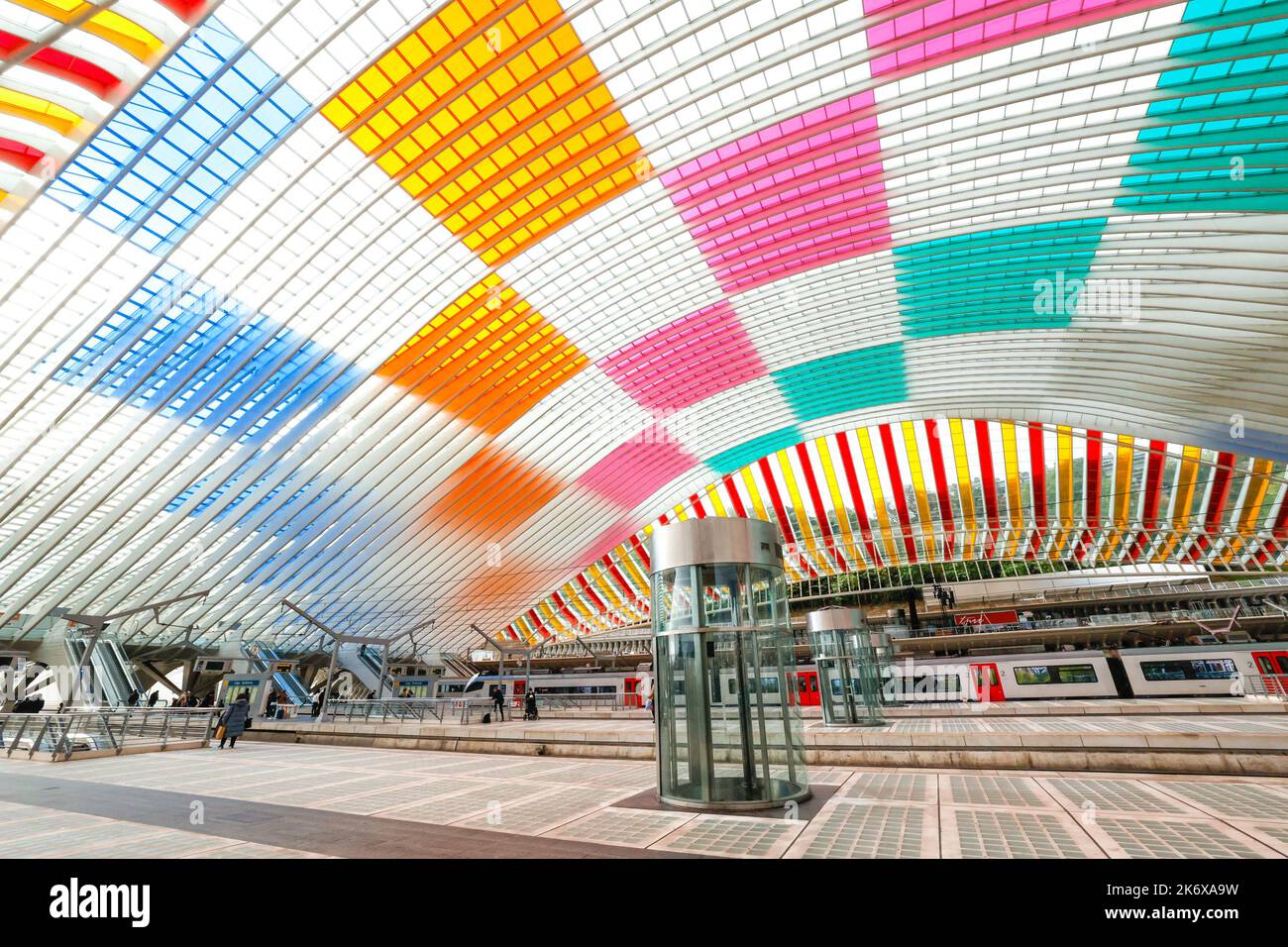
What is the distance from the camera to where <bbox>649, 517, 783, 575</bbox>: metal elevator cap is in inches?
290

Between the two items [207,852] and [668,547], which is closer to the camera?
[207,852]

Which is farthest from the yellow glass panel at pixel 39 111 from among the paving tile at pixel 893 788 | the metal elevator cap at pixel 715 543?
the paving tile at pixel 893 788

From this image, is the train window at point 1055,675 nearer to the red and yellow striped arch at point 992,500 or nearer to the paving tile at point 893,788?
the red and yellow striped arch at point 992,500

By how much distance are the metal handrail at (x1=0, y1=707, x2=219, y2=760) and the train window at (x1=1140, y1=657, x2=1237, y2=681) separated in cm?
2950

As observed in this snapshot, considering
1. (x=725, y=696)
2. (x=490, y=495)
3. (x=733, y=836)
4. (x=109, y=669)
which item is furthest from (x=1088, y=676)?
(x=109, y=669)

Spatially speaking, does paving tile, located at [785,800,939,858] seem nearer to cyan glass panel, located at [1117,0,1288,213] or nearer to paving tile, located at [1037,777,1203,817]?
paving tile, located at [1037,777,1203,817]

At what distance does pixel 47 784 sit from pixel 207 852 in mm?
6877

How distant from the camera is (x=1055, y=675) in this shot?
23.8 m
